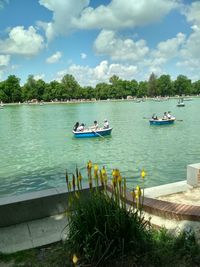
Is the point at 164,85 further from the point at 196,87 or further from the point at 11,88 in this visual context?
the point at 11,88

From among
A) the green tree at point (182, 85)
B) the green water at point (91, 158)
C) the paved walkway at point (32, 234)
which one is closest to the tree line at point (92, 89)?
the green tree at point (182, 85)

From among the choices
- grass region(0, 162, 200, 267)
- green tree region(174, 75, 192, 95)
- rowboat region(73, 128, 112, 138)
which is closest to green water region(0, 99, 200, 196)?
rowboat region(73, 128, 112, 138)

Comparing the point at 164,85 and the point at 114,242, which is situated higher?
the point at 164,85

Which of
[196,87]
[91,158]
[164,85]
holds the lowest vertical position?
[91,158]

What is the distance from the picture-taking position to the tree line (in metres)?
123

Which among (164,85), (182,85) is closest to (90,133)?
(164,85)

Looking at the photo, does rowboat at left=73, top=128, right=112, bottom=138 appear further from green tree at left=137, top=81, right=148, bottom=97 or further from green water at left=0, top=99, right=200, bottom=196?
green tree at left=137, top=81, right=148, bottom=97

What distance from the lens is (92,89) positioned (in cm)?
14362

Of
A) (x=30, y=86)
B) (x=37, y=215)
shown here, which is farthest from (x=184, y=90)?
(x=37, y=215)

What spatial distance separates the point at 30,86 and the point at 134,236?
419 ft

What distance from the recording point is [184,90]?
525 feet

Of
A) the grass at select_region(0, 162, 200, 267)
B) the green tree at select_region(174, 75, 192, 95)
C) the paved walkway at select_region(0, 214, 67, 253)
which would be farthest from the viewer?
the green tree at select_region(174, 75, 192, 95)

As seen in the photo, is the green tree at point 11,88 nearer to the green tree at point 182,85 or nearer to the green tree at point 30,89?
the green tree at point 30,89

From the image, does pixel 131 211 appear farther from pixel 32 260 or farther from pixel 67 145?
pixel 67 145
